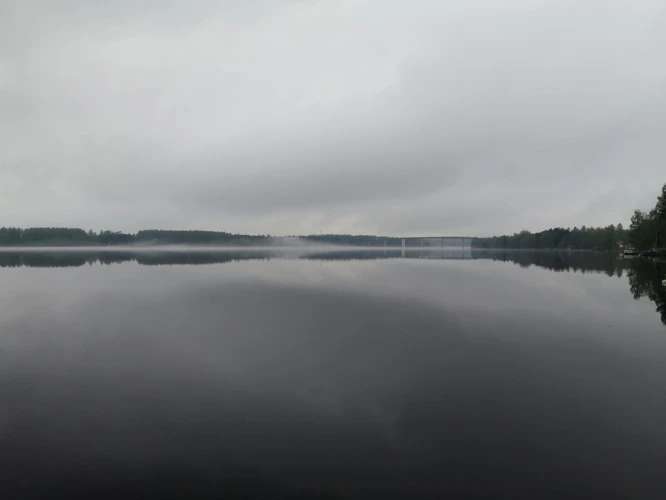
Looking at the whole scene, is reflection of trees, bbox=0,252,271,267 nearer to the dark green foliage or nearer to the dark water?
the dark water

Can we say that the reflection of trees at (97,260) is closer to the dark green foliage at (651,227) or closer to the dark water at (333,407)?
the dark water at (333,407)

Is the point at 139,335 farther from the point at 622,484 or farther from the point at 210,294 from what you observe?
the point at 622,484

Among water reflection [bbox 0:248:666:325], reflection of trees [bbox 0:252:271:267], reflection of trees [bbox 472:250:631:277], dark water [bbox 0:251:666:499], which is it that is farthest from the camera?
reflection of trees [bbox 0:252:271:267]

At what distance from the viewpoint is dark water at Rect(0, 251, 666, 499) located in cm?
898

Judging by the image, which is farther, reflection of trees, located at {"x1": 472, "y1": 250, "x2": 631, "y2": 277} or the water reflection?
reflection of trees, located at {"x1": 472, "y1": 250, "x2": 631, "y2": 277}

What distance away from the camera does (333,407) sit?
1272cm

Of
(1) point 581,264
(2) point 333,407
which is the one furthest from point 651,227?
(2) point 333,407

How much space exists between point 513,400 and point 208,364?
13091 mm

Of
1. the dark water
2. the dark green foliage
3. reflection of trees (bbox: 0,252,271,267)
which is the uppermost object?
the dark green foliage

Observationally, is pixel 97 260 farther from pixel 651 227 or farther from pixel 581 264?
pixel 651 227

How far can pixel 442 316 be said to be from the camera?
91.5 feet

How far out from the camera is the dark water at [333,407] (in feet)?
29.5

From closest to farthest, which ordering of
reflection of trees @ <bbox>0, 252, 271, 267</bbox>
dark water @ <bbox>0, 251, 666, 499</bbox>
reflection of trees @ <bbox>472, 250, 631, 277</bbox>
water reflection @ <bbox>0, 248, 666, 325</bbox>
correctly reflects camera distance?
1. dark water @ <bbox>0, 251, 666, 499</bbox>
2. water reflection @ <bbox>0, 248, 666, 325</bbox>
3. reflection of trees @ <bbox>472, 250, 631, 277</bbox>
4. reflection of trees @ <bbox>0, 252, 271, 267</bbox>

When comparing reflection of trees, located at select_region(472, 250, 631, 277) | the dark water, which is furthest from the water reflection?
the dark water
